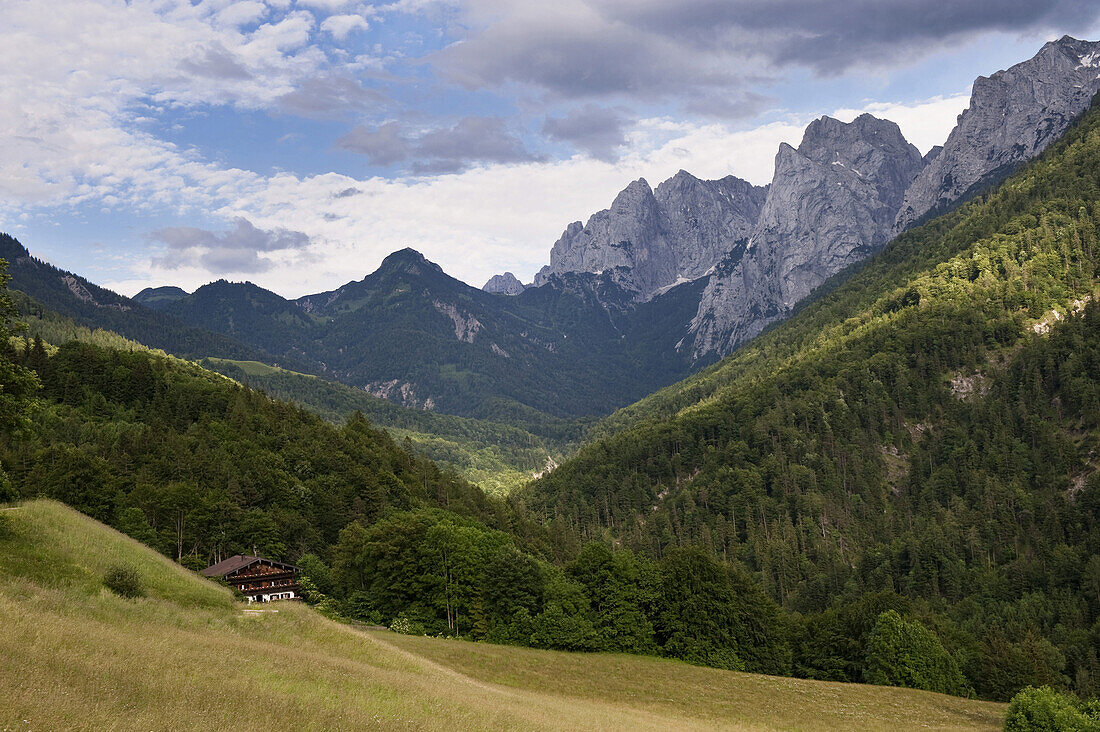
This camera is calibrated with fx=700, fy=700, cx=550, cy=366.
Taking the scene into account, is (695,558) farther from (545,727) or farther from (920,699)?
(545,727)

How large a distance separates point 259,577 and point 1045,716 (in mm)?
75529

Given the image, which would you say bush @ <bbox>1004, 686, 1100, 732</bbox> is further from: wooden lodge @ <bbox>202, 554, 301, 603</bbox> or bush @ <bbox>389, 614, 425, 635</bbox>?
wooden lodge @ <bbox>202, 554, 301, 603</bbox>

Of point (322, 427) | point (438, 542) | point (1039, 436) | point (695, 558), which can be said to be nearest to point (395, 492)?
point (322, 427)

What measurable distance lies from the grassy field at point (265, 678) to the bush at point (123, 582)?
0.60 metres

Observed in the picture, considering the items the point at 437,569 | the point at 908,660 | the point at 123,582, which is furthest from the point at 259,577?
the point at 908,660

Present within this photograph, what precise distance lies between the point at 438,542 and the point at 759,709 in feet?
134

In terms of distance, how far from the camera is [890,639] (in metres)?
79.8

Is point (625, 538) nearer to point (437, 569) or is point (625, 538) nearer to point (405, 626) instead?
point (437, 569)

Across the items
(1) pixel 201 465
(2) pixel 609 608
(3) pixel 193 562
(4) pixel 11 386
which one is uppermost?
(4) pixel 11 386

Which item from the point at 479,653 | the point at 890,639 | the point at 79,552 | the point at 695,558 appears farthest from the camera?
the point at 695,558

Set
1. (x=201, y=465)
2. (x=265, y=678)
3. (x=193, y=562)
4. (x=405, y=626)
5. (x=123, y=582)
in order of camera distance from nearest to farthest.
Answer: (x=265, y=678), (x=123, y=582), (x=405, y=626), (x=193, y=562), (x=201, y=465)

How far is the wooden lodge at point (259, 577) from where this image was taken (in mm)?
79312

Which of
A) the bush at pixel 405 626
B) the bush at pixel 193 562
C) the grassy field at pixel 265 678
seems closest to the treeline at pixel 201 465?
the bush at pixel 193 562

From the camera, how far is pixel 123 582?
34.7 metres
